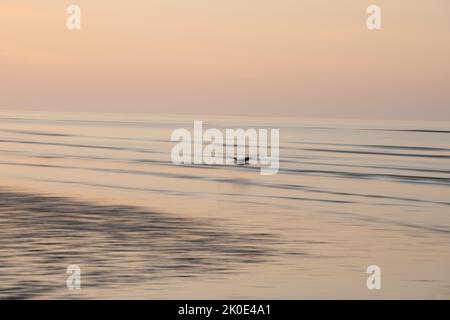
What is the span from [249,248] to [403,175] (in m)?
20.5

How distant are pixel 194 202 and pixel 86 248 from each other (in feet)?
28.0

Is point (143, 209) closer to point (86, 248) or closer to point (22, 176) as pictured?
point (86, 248)

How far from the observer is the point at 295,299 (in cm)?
1197

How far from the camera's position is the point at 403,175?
3469 cm

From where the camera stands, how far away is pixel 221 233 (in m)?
→ 17.6

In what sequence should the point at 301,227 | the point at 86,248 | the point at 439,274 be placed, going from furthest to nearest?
1. the point at 301,227
2. the point at 86,248
3. the point at 439,274

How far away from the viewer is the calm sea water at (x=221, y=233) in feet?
41.7

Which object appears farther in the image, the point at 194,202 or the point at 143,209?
the point at 194,202

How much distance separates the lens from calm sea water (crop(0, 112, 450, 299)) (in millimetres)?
12703
